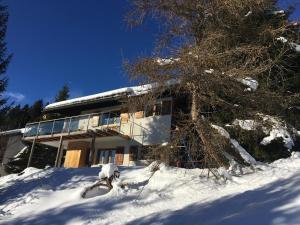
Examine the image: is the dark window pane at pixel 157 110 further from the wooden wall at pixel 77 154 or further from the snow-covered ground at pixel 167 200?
the snow-covered ground at pixel 167 200

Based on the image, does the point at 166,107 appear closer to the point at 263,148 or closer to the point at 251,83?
the point at 263,148

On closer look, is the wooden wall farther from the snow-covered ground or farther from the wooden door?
the snow-covered ground

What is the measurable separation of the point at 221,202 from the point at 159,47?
259 inches

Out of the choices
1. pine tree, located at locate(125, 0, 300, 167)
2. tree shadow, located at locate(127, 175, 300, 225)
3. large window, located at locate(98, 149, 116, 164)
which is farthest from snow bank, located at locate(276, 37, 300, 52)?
large window, located at locate(98, 149, 116, 164)

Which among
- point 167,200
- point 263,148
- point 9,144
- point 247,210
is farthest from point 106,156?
point 9,144

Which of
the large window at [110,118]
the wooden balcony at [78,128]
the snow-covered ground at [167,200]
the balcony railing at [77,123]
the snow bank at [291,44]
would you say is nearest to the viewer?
the snow-covered ground at [167,200]

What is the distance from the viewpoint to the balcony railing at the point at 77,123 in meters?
24.5

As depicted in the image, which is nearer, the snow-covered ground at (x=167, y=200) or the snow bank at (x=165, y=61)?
the snow-covered ground at (x=167, y=200)

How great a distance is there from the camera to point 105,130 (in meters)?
23.3

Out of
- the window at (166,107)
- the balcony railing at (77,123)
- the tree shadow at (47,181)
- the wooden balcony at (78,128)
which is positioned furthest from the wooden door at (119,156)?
the tree shadow at (47,181)

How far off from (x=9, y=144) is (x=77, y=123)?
57.4 ft

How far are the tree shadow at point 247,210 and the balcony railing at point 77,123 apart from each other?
14297mm

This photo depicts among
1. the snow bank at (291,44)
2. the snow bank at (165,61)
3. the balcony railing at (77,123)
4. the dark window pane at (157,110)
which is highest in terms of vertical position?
the snow bank at (291,44)

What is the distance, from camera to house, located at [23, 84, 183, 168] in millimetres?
22828
